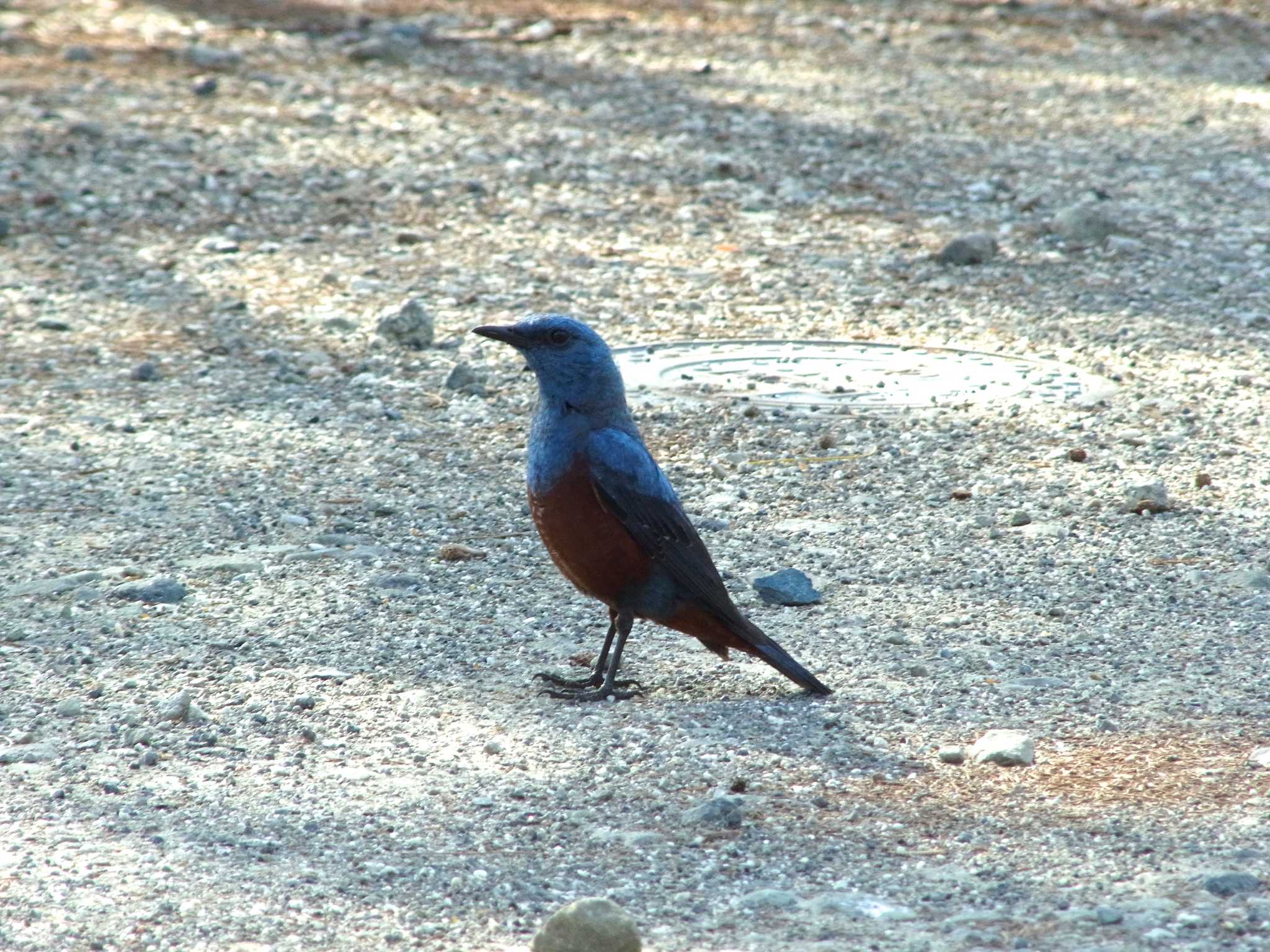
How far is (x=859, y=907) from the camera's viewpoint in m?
3.43

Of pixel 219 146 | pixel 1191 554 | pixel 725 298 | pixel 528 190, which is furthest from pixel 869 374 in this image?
pixel 219 146

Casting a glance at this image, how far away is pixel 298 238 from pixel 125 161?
5.40ft

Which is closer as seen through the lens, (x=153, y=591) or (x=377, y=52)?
(x=153, y=591)

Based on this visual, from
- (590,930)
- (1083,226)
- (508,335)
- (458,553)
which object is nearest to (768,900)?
(590,930)

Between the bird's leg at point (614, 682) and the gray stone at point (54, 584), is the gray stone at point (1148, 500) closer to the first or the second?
the bird's leg at point (614, 682)

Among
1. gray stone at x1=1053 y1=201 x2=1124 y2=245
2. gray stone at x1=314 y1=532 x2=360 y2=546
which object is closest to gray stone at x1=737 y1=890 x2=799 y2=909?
gray stone at x1=314 y1=532 x2=360 y2=546

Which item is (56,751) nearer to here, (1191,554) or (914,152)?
(1191,554)

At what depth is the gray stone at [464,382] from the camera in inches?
274

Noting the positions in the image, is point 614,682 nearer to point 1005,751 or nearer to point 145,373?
point 1005,751

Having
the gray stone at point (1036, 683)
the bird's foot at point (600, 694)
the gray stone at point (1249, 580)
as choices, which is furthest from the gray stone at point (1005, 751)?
the gray stone at point (1249, 580)

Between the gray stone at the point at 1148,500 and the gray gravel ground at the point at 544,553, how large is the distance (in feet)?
0.06

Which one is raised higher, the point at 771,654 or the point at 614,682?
the point at 771,654

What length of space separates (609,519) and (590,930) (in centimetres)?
146

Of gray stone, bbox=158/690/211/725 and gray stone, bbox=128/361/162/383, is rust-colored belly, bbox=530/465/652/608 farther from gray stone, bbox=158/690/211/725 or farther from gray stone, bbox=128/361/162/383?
gray stone, bbox=128/361/162/383
